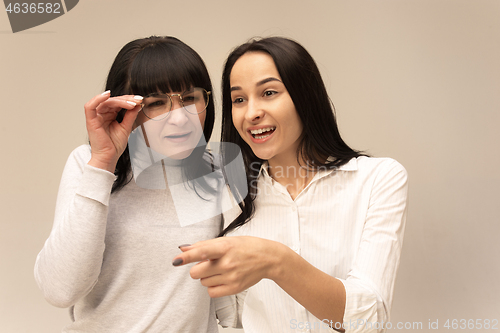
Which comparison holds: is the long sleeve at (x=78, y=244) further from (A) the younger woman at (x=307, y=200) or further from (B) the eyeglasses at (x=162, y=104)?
(A) the younger woman at (x=307, y=200)

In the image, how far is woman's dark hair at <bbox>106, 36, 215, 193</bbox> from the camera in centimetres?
126

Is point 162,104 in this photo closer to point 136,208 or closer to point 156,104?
point 156,104

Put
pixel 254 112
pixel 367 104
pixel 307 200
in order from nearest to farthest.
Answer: pixel 254 112, pixel 307 200, pixel 367 104

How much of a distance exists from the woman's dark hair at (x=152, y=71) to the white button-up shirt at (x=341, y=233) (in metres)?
0.41

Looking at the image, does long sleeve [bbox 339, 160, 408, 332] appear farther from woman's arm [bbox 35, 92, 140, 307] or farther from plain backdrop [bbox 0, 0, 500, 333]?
plain backdrop [bbox 0, 0, 500, 333]

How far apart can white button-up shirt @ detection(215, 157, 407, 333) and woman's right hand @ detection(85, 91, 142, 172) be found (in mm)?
499

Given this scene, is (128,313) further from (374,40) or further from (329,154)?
(374,40)

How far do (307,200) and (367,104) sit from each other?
1.16 m

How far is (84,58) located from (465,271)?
248cm

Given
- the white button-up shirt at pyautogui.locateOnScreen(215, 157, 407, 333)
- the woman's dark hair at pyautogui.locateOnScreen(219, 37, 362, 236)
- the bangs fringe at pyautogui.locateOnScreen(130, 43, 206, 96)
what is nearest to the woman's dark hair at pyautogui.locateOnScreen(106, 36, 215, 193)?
the bangs fringe at pyautogui.locateOnScreen(130, 43, 206, 96)

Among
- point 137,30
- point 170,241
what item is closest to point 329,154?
point 170,241

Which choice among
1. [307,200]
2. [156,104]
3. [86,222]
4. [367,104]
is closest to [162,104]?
[156,104]

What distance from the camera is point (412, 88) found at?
2.24 meters

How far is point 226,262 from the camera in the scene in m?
0.81
